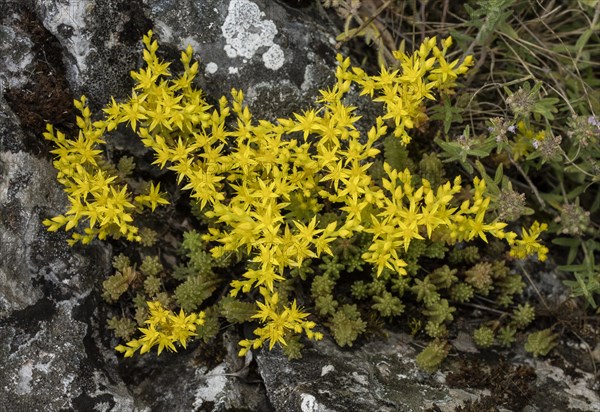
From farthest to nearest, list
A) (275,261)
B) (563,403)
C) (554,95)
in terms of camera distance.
→ (554,95) < (563,403) < (275,261)

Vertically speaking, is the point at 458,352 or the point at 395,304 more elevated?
the point at 395,304

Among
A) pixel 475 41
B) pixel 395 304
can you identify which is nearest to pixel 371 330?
pixel 395 304

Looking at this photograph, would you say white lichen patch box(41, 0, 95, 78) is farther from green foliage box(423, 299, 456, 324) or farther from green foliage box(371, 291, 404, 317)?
green foliage box(423, 299, 456, 324)

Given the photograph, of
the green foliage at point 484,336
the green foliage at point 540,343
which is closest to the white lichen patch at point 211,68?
the green foliage at point 484,336

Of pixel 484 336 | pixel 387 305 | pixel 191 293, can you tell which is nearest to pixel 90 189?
pixel 191 293

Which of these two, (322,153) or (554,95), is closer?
(322,153)

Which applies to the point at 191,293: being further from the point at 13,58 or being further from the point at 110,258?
the point at 13,58

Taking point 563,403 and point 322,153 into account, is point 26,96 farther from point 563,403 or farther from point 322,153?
point 563,403

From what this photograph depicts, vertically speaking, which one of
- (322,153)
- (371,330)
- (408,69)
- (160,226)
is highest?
(408,69)
